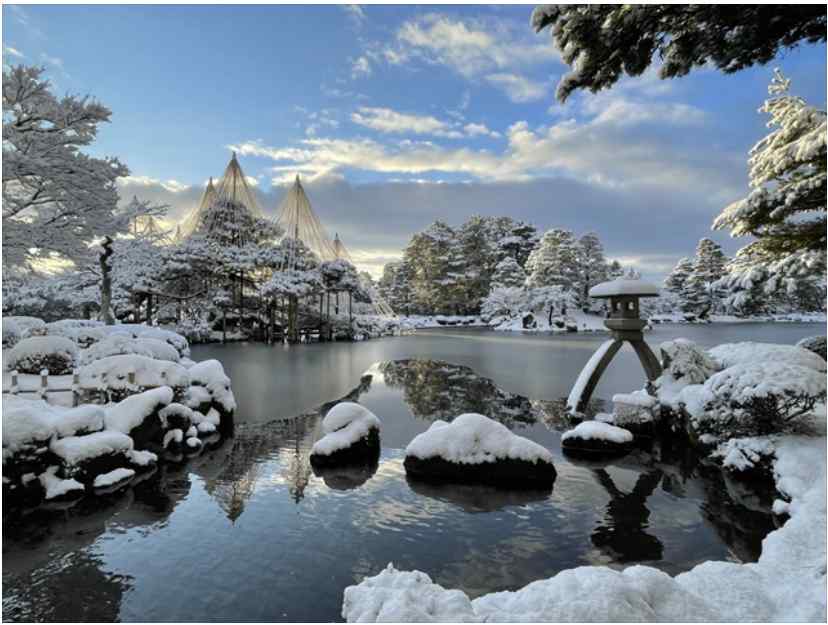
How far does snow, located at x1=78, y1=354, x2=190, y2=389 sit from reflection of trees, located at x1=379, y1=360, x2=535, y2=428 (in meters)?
5.64

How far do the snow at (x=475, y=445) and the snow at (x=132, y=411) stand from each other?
14.9 feet

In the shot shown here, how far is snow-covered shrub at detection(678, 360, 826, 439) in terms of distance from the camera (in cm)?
657

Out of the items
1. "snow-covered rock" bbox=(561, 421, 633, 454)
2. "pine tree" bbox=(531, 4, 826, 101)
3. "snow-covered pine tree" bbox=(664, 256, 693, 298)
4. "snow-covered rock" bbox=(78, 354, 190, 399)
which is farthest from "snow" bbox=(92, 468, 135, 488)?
"snow-covered pine tree" bbox=(664, 256, 693, 298)

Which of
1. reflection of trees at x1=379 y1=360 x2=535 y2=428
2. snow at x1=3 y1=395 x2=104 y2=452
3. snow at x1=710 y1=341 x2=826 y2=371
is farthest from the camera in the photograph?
reflection of trees at x1=379 y1=360 x2=535 y2=428

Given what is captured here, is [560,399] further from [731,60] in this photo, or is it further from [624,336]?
[731,60]

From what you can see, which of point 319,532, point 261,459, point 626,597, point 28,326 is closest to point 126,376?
point 261,459

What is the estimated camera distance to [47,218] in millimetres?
10867

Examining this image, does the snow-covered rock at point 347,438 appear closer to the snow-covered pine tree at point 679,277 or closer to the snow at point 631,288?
the snow at point 631,288

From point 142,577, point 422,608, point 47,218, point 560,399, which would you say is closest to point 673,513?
point 422,608

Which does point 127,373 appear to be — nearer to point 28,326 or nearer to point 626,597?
point 28,326

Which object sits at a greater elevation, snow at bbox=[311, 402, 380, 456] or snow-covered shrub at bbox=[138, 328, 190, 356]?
snow-covered shrub at bbox=[138, 328, 190, 356]

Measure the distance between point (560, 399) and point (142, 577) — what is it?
10715 millimetres

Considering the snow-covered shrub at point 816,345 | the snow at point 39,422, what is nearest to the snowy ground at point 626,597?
the snow at point 39,422

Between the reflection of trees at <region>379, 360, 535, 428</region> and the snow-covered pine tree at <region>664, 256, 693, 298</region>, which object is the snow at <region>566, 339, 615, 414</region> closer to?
the reflection of trees at <region>379, 360, 535, 428</region>
